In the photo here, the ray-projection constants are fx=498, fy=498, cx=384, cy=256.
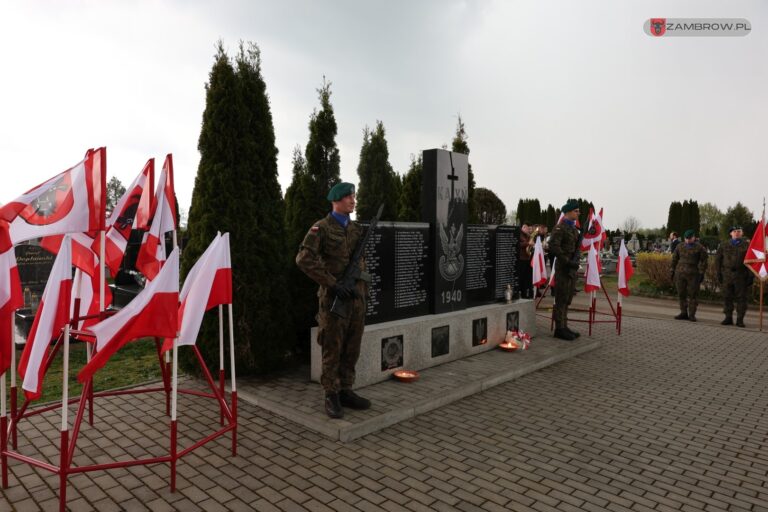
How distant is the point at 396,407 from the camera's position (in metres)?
5.27

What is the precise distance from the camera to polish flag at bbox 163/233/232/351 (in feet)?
12.9

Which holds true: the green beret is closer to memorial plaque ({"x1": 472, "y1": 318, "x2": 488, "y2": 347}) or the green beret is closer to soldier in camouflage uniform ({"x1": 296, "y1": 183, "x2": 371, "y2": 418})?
soldier in camouflage uniform ({"x1": 296, "y1": 183, "x2": 371, "y2": 418})

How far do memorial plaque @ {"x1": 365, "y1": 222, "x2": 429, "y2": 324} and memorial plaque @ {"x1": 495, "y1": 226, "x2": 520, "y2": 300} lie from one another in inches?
80.7

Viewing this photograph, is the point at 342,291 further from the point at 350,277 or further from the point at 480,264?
the point at 480,264

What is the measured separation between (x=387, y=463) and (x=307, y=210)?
4.13 m

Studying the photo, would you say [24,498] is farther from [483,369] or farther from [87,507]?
[483,369]

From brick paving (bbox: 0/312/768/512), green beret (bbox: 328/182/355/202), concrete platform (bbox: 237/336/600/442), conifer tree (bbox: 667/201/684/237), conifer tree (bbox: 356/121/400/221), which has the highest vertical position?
conifer tree (bbox: 667/201/684/237)

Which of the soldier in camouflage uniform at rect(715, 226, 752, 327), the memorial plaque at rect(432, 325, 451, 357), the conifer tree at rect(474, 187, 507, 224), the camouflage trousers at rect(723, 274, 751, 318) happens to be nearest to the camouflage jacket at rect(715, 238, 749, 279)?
the soldier in camouflage uniform at rect(715, 226, 752, 327)

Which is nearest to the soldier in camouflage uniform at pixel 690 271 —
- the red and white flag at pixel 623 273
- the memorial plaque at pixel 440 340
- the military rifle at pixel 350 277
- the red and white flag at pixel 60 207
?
the red and white flag at pixel 623 273

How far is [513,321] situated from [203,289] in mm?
6011

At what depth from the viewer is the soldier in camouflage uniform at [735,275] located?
11.2 meters

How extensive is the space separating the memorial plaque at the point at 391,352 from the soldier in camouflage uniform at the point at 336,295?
42.6 inches

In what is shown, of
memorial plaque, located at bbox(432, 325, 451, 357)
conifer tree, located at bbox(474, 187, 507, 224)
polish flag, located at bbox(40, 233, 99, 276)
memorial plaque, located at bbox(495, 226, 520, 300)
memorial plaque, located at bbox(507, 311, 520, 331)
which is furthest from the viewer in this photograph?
conifer tree, located at bbox(474, 187, 507, 224)

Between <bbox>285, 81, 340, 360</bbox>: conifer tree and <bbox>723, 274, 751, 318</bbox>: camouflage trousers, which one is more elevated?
<bbox>285, 81, 340, 360</bbox>: conifer tree
